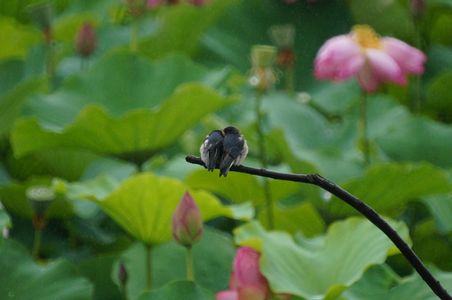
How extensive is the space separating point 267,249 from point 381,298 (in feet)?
0.39

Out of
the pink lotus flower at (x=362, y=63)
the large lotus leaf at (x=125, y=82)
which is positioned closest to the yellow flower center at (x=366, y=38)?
the pink lotus flower at (x=362, y=63)

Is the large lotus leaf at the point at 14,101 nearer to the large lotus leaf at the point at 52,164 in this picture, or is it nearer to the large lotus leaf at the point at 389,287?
the large lotus leaf at the point at 52,164

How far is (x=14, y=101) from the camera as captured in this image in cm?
156

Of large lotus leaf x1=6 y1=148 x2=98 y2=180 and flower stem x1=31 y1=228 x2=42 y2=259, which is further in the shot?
large lotus leaf x1=6 y1=148 x2=98 y2=180

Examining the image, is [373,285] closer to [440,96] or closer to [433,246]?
[433,246]

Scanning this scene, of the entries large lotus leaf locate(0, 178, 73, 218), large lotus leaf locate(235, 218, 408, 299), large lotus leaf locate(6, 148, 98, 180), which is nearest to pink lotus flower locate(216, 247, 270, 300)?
large lotus leaf locate(235, 218, 408, 299)

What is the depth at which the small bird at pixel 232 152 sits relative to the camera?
0.63m

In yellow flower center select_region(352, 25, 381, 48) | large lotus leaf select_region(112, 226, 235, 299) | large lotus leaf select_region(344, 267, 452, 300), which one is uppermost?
yellow flower center select_region(352, 25, 381, 48)

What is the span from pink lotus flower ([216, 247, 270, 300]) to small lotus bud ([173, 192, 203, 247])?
0.05 m

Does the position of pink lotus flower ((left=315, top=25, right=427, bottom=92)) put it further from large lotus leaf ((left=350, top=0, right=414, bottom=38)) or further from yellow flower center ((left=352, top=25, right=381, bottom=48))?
large lotus leaf ((left=350, top=0, right=414, bottom=38))

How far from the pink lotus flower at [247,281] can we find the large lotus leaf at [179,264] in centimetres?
15

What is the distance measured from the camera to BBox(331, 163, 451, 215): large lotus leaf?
1.37m

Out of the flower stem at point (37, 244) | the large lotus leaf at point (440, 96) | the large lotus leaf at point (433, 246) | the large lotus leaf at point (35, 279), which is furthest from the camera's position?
the large lotus leaf at point (440, 96)

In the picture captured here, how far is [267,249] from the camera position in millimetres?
1186
